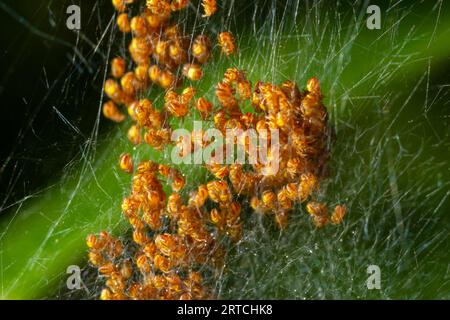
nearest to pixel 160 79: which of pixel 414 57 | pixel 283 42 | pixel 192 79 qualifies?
pixel 192 79

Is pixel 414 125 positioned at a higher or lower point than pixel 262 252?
higher

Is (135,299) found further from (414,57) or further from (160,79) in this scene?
(414,57)

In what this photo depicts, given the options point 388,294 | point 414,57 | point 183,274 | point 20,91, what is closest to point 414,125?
point 414,57

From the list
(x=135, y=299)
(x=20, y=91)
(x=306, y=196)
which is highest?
(x=20, y=91)
